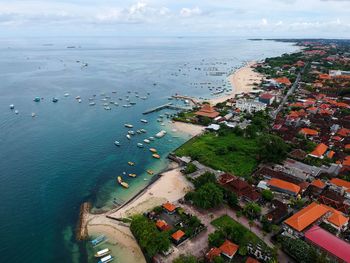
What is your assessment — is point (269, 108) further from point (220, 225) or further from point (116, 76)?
point (116, 76)

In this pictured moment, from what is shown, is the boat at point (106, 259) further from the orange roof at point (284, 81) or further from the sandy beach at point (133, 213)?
the orange roof at point (284, 81)

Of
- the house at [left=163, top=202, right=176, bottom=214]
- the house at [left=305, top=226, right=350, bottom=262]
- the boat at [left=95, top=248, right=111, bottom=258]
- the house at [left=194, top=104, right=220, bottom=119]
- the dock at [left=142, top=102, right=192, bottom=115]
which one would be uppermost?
the house at [left=305, top=226, right=350, bottom=262]

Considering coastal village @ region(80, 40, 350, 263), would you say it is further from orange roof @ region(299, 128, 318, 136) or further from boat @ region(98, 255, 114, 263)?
boat @ region(98, 255, 114, 263)

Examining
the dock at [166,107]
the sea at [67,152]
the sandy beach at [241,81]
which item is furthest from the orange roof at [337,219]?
the sandy beach at [241,81]

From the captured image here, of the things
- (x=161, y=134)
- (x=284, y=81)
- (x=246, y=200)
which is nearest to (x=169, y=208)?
(x=246, y=200)

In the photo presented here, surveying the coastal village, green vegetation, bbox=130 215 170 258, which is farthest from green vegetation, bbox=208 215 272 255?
green vegetation, bbox=130 215 170 258

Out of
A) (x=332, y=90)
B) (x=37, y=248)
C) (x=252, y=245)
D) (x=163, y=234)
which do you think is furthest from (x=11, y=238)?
(x=332, y=90)
